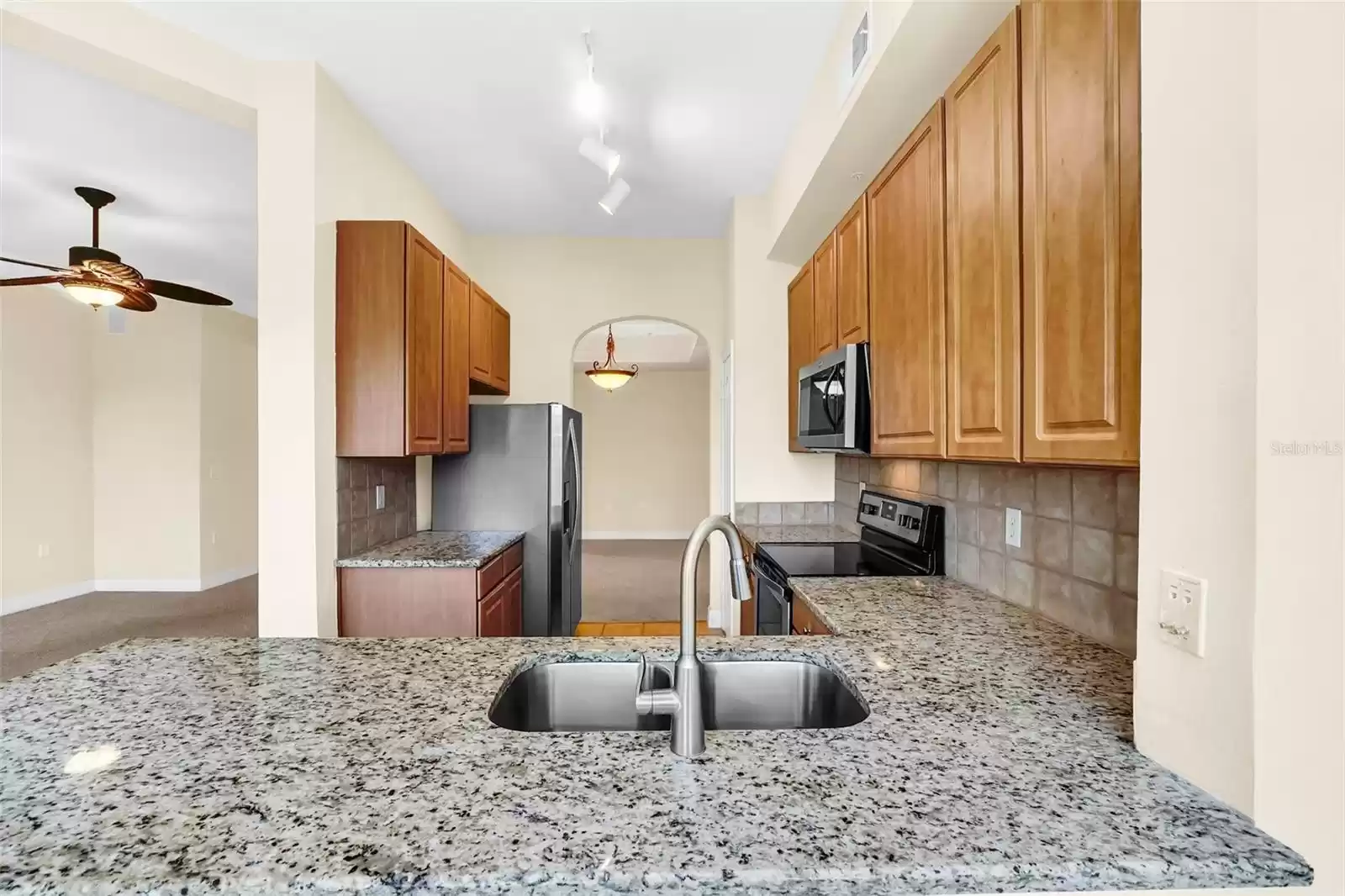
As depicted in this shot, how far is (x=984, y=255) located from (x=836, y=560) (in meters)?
1.43

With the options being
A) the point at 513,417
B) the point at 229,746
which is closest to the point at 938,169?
the point at 229,746

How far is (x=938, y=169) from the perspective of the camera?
1667 millimetres

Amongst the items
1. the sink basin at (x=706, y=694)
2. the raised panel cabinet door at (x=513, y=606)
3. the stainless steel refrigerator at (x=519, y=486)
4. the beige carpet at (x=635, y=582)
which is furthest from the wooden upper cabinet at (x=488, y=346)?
the sink basin at (x=706, y=694)

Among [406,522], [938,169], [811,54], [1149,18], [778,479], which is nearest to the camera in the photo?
[1149,18]

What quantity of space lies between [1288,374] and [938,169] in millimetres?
1186

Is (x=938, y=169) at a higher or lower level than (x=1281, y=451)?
higher

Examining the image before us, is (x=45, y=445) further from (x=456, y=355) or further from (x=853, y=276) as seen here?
(x=853, y=276)

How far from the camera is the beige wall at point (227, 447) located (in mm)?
5941

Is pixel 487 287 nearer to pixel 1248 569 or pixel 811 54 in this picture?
pixel 811 54

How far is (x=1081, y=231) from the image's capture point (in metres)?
1.09

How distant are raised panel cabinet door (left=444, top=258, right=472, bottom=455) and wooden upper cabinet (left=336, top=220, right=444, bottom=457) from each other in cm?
41

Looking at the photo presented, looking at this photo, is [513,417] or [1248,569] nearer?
[1248,569]

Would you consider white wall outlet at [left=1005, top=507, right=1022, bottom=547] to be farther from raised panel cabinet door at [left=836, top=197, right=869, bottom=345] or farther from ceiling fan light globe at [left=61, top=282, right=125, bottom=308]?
ceiling fan light globe at [left=61, top=282, right=125, bottom=308]

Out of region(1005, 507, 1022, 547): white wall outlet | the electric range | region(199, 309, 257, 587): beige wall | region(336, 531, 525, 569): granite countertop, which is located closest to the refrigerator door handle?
region(336, 531, 525, 569): granite countertop
